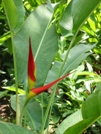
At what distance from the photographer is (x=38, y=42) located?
3.61ft

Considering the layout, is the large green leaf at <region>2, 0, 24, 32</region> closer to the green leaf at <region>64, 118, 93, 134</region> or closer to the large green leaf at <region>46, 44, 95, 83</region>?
the large green leaf at <region>46, 44, 95, 83</region>

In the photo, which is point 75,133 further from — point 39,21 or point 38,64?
point 39,21

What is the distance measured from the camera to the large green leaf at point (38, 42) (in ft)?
3.35

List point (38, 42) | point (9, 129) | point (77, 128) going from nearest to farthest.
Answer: point (9, 129), point (77, 128), point (38, 42)

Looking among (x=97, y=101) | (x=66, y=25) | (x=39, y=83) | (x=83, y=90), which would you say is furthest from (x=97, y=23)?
(x=97, y=101)

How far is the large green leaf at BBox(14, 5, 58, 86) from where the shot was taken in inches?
40.2

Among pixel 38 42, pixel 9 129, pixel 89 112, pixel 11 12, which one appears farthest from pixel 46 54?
pixel 9 129

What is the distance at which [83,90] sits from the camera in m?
1.55

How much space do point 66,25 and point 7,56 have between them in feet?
4.07

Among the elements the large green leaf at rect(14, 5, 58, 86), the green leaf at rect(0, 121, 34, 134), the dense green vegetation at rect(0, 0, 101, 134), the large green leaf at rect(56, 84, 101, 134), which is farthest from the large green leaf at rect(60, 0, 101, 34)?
the green leaf at rect(0, 121, 34, 134)

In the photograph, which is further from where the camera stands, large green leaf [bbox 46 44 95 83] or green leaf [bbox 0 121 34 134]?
large green leaf [bbox 46 44 95 83]

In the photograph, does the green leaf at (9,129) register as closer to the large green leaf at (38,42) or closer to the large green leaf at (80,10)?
the large green leaf at (38,42)

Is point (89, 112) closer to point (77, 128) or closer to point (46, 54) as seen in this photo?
point (77, 128)

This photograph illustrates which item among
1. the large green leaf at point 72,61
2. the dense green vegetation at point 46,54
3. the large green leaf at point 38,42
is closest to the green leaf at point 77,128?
the dense green vegetation at point 46,54
